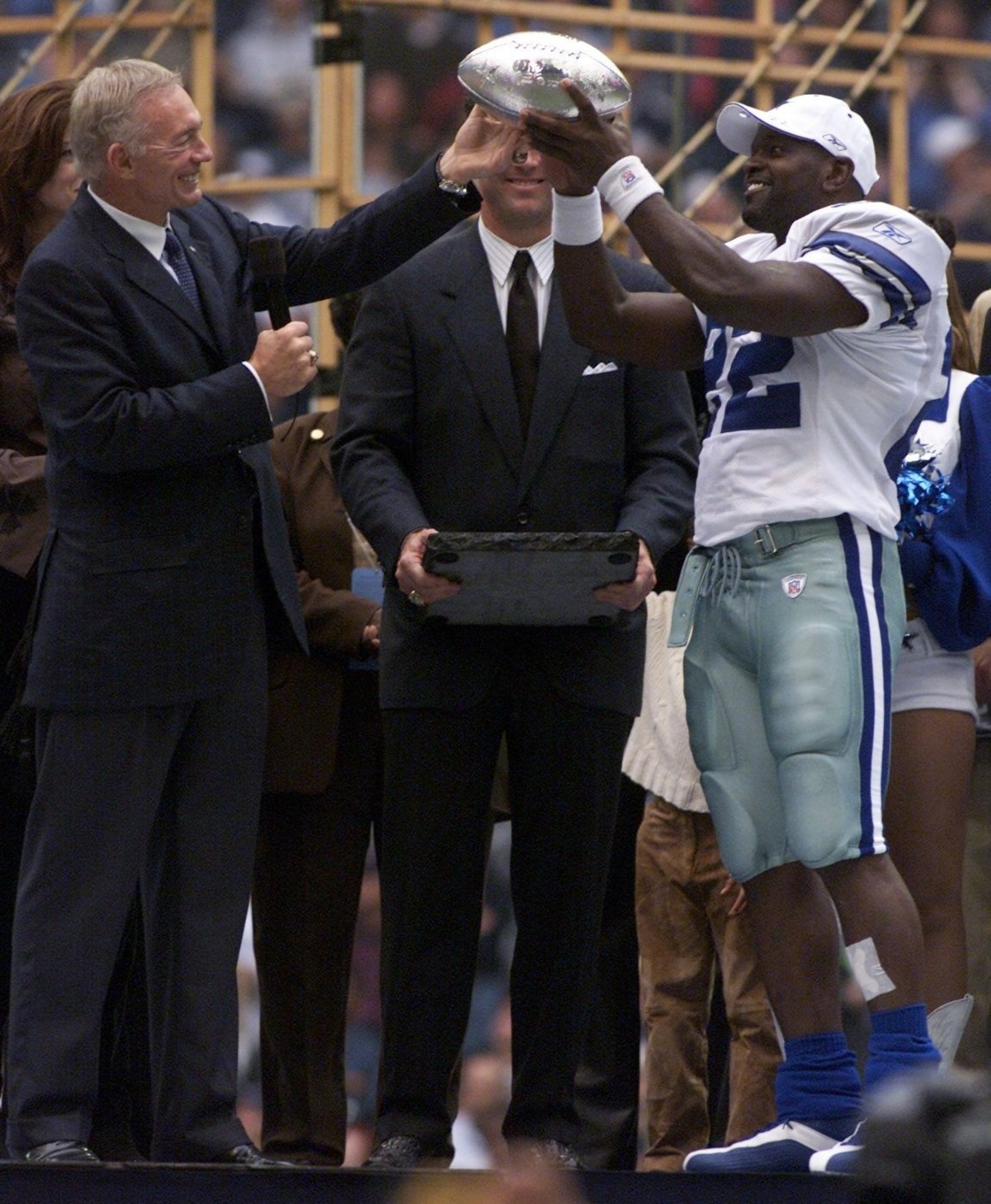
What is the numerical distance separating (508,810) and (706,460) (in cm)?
97

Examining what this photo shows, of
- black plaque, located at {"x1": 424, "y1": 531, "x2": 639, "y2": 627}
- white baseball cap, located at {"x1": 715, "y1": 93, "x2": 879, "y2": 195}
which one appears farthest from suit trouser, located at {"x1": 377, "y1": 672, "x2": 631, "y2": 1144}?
white baseball cap, located at {"x1": 715, "y1": 93, "x2": 879, "y2": 195}

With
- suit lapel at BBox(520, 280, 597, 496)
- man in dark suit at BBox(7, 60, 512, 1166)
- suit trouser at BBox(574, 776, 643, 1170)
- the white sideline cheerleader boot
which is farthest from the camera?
suit trouser at BBox(574, 776, 643, 1170)

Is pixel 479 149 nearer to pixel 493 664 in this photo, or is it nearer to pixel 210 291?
pixel 210 291

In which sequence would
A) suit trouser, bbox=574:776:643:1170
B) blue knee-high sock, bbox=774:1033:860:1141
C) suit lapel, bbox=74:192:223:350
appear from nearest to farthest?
1. blue knee-high sock, bbox=774:1033:860:1141
2. suit lapel, bbox=74:192:223:350
3. suit trouser, bbox=574:776:643:1170

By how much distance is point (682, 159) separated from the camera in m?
7.12

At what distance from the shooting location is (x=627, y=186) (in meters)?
3.21

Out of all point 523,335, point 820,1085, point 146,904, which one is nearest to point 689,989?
point 820,1085

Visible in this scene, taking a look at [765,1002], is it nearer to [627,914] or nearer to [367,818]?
[627,914]

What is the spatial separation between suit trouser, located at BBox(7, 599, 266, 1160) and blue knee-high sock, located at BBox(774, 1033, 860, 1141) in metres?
0.83

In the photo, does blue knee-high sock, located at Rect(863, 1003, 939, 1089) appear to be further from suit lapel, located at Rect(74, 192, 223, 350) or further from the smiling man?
suit lapel, located at Rect(74, 192, 223, 350)

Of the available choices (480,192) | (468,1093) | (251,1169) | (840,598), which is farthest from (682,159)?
(251,1169)

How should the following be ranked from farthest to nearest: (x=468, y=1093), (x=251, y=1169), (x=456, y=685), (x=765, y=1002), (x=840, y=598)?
(x=468, y=1093), (x=765, y=1002), (x=456, y=685), (x=840, y=598), (x=251, y=1169)

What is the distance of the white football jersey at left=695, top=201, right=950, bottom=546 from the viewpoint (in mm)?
3279

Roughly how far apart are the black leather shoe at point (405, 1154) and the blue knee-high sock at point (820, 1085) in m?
0.61
